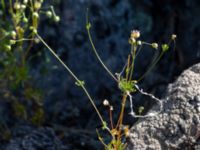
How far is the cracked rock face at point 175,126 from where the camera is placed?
1.86 metres

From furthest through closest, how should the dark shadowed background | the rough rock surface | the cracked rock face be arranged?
the dark shadowed background
the rough rock surface
the cracked rock face

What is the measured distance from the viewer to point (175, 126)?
188 cm

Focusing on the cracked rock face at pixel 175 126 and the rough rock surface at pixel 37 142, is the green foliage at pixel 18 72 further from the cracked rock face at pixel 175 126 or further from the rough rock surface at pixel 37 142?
the cracked rock face at pixel 175 126

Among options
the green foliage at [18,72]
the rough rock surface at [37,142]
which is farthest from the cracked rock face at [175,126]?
the green foliage at [18,72]

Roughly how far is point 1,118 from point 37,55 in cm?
33

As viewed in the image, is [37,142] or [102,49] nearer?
[37,142]

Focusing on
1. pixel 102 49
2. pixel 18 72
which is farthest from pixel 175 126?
pixel 102 49

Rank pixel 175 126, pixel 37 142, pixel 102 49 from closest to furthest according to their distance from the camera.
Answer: pixel 175 126
pixel 37 142
pixel 102 49

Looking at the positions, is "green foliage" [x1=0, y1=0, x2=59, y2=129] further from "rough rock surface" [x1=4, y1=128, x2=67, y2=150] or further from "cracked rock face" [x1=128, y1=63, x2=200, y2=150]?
"cracked rock face" [x1=128, y1=63, x2=200, y2=150]

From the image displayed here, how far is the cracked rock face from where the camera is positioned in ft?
6.10

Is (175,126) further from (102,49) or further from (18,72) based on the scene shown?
(102,49)

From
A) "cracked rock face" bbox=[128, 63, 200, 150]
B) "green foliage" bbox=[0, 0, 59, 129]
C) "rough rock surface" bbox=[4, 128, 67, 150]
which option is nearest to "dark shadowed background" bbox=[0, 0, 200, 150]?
"green foliage" bbox=[0, 0, 59, 129]

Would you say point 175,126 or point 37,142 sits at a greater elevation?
point 175,126

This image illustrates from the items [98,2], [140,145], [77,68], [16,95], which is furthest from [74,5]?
[140,145]
